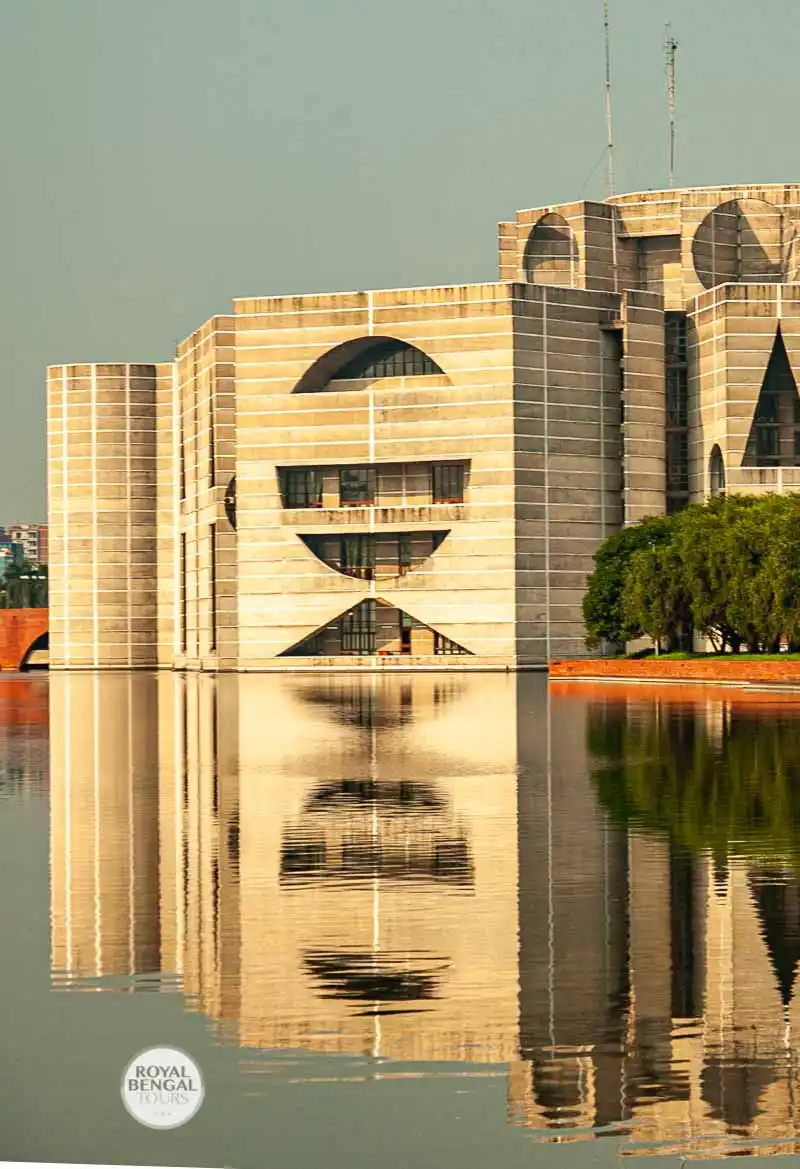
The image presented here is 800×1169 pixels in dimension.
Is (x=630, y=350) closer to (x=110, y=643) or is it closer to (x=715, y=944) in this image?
(x=110, y=643)

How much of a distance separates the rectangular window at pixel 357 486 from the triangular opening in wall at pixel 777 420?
26.9m

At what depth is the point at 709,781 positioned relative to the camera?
31844 mm

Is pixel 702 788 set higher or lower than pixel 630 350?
lower

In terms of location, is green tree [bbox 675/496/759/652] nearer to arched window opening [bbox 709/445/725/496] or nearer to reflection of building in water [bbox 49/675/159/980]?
arched window opening [bbox 709/445/725/496]

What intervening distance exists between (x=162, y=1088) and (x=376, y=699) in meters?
68.6

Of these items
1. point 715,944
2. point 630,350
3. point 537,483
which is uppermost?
point 630,350

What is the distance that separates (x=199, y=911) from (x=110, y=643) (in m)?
153

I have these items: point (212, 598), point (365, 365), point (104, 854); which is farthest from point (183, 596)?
point (104, 854)

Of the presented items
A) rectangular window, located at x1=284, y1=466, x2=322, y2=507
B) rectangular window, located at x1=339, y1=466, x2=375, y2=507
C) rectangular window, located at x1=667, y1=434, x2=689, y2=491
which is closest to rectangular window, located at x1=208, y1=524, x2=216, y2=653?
rectangular window, located at x1=284, y1=466, x2=322, y2=507

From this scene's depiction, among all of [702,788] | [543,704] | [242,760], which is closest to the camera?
[702,788]

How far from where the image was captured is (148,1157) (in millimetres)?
8219

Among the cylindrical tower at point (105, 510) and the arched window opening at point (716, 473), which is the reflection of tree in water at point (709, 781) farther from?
the cylindrical tower at point (105, 510)

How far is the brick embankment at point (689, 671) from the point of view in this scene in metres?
79.2

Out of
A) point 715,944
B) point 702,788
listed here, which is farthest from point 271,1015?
point 702,788
